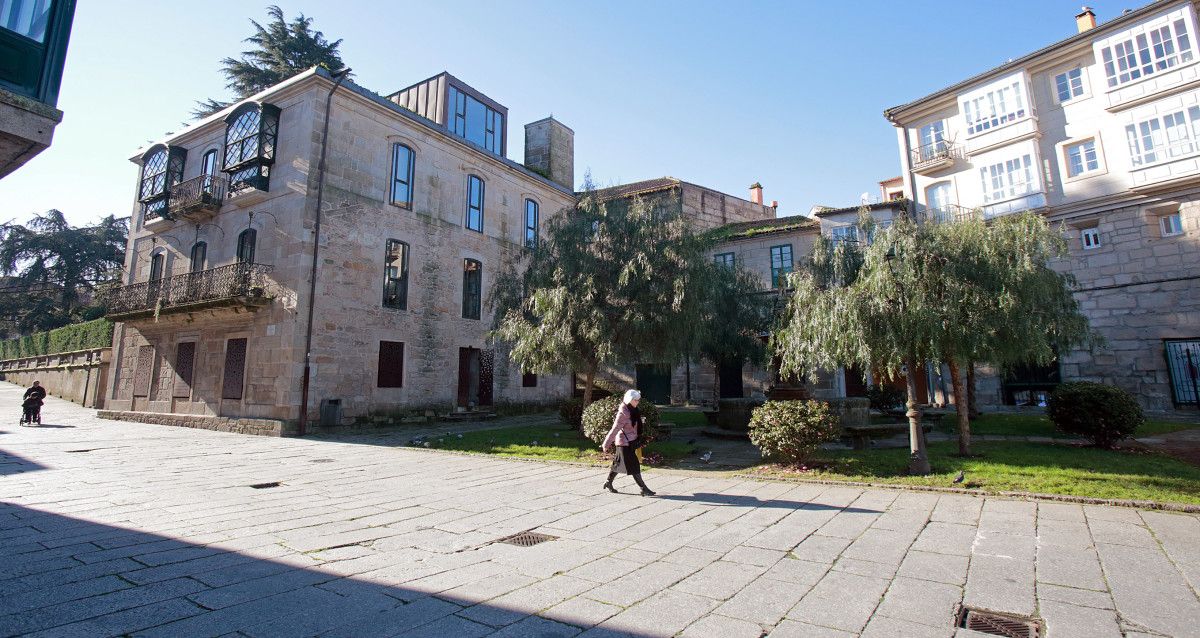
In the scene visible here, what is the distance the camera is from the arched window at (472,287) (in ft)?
68.6

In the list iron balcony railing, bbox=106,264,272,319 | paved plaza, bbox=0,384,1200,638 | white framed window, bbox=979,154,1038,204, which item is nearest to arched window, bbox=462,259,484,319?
iron balcony railing, bbox=106,264,272,319

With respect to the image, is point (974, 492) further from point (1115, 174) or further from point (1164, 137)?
point (1164, 137)

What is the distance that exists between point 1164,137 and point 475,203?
23.5 m

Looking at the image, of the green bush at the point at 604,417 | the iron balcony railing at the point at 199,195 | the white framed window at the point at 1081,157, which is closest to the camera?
the green bush at the point at 604,417

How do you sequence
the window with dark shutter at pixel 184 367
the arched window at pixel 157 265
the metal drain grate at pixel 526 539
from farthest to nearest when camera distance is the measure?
1. the arched window at pixel 157 265
2. the window with dark shutter at pixel 184 367
3. the metal drain grate at pixel 526 539

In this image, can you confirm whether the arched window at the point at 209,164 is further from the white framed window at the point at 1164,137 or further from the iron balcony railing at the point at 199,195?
the white framed window at the point at 1164,137

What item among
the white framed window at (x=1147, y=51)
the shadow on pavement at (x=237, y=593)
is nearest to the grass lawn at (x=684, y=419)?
the shadow on pavement at (x=237, y=593)

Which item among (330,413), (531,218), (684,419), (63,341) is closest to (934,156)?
(684,419)

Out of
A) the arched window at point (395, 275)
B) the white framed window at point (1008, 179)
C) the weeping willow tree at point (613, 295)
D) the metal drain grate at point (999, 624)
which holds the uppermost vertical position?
the white framed window at point (1008, 179)

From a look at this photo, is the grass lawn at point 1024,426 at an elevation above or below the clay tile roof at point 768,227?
below

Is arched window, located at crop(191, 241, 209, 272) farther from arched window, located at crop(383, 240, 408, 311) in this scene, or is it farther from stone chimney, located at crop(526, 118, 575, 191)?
stone chimney, located at crop(526, 118, 575, 191)

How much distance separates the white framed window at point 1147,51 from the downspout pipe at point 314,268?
81.7 feet

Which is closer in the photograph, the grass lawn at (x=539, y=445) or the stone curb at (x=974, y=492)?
the stone curb at (x=974, y=492)

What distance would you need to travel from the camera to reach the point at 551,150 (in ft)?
90.0
